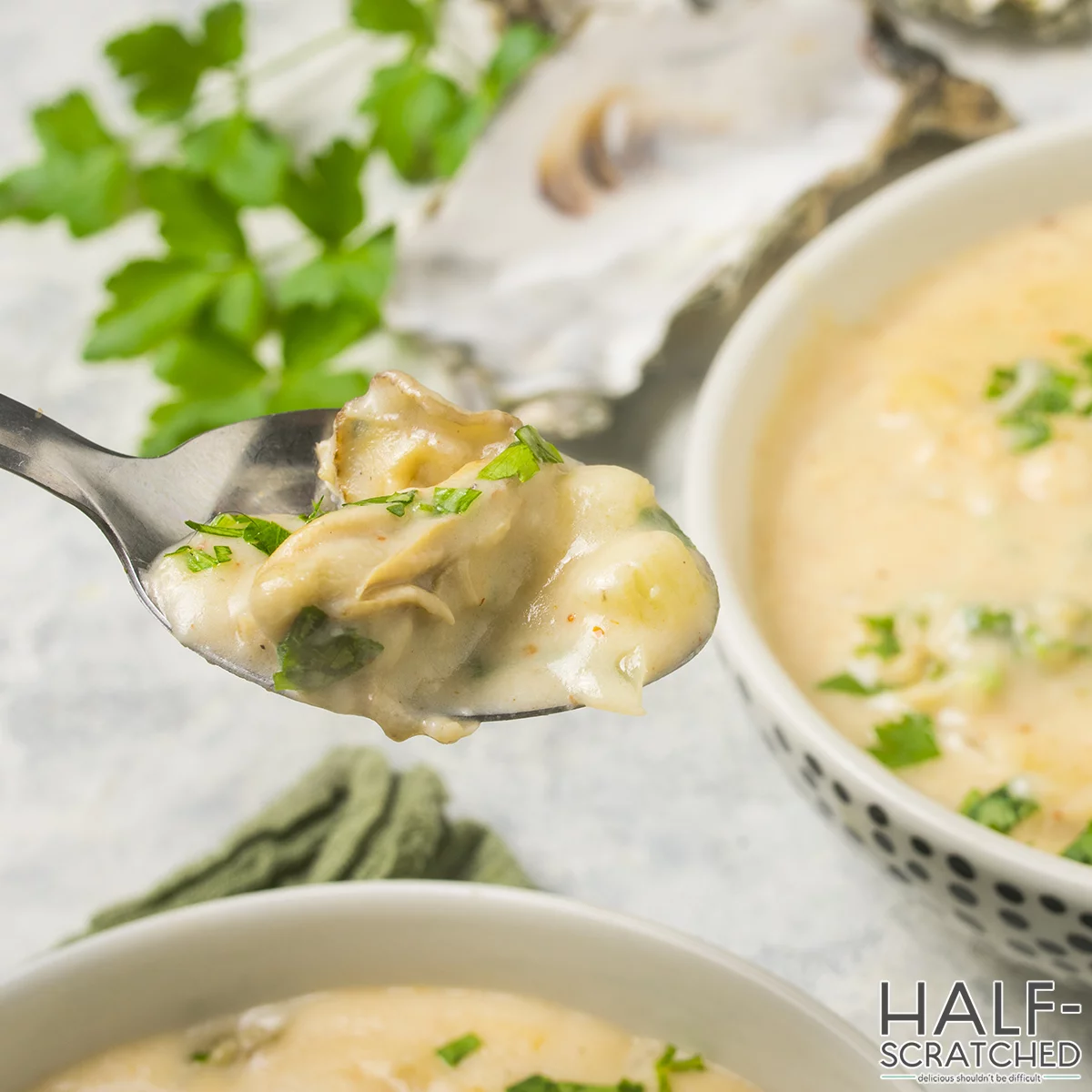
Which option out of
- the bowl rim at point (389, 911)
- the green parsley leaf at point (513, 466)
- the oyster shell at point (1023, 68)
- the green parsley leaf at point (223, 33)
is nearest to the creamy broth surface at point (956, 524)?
the bowl rim at point (389, 911)

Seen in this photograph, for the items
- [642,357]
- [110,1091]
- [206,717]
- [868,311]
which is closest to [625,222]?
[642,357]

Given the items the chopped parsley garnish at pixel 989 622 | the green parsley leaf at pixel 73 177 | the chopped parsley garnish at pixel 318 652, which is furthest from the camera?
the green parsley leaf at pixel 73 177

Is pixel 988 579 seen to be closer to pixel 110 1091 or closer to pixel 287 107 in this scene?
pixel 110 1091

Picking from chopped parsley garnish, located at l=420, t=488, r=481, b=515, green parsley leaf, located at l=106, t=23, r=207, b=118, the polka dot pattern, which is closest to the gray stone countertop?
the polka dot pattern

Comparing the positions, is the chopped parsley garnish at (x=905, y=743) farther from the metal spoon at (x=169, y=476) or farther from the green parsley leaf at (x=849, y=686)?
the metal spoon at (x=169, y=476)

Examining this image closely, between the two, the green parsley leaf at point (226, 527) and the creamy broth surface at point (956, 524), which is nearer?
the green parsley leaf at point (226, 527)

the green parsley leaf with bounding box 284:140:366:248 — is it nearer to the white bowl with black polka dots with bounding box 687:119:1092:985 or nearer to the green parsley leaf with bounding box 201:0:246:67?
the green parsley leaf with bounding box 201:0:246:67

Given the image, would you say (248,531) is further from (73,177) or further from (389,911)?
(73,177)
